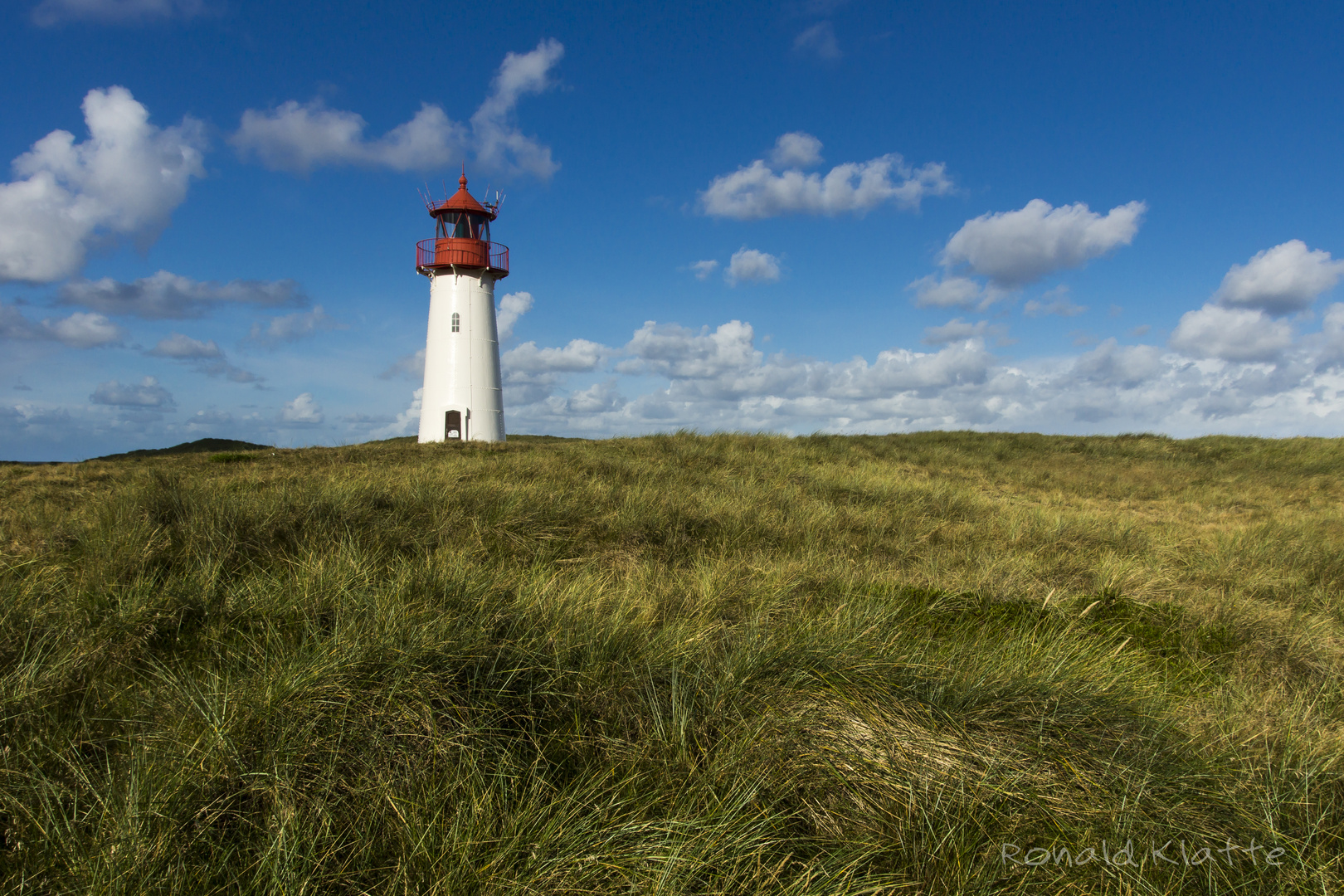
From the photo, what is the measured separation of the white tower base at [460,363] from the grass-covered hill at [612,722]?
16.9m

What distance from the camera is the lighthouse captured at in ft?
74.0

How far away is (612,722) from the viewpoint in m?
2.59

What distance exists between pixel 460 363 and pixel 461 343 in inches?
27.8

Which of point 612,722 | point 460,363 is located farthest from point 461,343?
point 612,722

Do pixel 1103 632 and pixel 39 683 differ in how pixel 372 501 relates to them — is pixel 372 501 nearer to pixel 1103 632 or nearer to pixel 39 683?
pixel 39 683

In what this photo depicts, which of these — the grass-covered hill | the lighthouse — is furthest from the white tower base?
the grass-covered hill

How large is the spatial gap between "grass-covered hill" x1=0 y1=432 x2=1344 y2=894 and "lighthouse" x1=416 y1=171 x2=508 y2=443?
17.0 meters

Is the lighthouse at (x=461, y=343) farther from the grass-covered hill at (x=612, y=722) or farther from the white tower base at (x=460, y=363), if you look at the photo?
the grass-covered hill at (x=612, y=722)

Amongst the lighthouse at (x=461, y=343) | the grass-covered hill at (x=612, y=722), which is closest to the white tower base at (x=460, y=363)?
the lighthouse at (x=461, y=343)

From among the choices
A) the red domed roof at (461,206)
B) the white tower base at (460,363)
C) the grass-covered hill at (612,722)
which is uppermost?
the red domed roof at (461,206)

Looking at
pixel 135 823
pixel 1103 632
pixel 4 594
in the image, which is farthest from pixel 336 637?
pixel 1103 632

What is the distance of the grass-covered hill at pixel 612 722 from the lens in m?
1.84

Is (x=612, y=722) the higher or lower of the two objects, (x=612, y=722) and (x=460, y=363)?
the lower

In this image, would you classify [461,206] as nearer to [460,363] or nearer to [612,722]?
[460,363]
